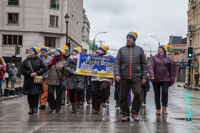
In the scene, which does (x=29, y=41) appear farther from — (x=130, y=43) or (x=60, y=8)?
(x=130, y=43)

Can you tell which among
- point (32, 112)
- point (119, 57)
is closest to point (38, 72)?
point (32, 112)

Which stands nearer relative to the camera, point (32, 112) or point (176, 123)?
point (176, 123)

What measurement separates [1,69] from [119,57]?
20.6ft

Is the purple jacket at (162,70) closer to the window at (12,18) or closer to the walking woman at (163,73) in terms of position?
the walking woman at (163,73)

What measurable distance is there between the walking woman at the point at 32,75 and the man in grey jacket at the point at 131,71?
2584 millimetres

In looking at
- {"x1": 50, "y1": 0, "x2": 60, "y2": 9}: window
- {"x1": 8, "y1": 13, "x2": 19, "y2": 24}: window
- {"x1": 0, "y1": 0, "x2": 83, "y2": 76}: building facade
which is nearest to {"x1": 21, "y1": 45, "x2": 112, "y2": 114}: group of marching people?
{"x1": 0, "y1": 0, "x2": 83, "y2": 76}: building facade

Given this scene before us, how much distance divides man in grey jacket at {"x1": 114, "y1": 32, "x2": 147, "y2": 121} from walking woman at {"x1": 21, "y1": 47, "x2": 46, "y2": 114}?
8.48ft

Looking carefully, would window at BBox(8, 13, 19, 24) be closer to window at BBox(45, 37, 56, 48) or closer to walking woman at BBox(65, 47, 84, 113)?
window at BBox(45, 37, 56, 48)

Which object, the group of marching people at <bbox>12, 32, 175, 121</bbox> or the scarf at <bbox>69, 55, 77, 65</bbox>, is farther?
the scarf at <bbox>69, 55, 77, 65</bbox>

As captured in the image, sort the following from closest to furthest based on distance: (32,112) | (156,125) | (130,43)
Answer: (156,125)
(130,43)
(32,112)

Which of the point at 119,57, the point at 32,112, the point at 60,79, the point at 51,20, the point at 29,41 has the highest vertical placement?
the point at 51,20

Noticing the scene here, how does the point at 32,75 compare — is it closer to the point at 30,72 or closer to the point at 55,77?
the point at 30,72

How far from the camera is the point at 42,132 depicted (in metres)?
5.93

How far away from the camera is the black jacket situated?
8.80m
